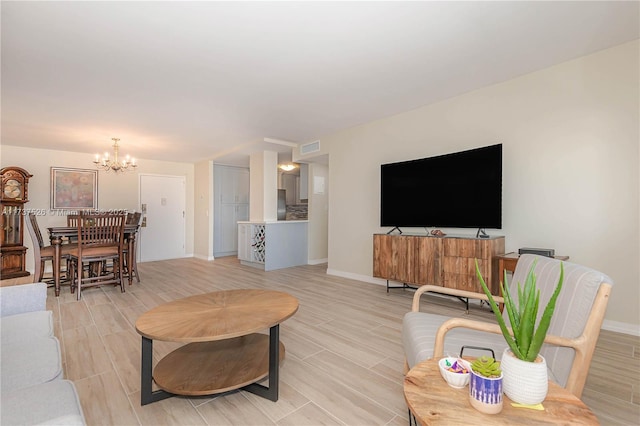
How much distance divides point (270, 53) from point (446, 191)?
2402 millimetres

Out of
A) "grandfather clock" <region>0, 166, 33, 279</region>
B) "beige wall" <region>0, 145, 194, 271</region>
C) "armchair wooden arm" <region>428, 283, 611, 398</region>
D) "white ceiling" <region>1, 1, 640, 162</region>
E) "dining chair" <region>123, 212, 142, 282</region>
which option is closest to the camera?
"armchair wooden arm" <region>428, 283, 611, 398</region>

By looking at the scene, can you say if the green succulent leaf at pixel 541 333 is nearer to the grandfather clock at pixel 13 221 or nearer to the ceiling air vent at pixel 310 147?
the ceiling air vent at pixel 310 147

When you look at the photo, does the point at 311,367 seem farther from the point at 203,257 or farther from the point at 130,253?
the point at 203,257

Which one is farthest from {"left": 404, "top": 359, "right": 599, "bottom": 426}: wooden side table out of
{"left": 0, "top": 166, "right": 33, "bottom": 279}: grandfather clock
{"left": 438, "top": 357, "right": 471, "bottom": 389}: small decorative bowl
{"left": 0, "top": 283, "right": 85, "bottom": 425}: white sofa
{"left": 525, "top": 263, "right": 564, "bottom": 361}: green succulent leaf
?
{"left": 0, "top": 166, "right": 33, "bottom": 279}: grandfather clock

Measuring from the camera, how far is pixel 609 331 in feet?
8.39

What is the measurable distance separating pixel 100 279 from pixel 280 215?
3.39 m

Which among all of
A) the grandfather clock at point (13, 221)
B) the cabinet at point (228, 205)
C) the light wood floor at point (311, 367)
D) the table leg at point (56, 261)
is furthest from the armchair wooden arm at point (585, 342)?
the grandfather clock at point (13, 221)

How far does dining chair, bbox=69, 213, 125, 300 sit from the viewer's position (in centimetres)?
376

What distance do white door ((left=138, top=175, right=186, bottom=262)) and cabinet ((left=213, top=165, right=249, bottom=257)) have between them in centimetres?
91

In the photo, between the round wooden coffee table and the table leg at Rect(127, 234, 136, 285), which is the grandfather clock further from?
the round wooden coffee table

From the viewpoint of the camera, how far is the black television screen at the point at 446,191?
3.07 metres

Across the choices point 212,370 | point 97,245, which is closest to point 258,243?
point 97,245

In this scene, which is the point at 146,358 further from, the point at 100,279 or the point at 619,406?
A: the point at 100,279

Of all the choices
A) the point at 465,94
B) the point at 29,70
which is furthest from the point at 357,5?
the point at 29,70
